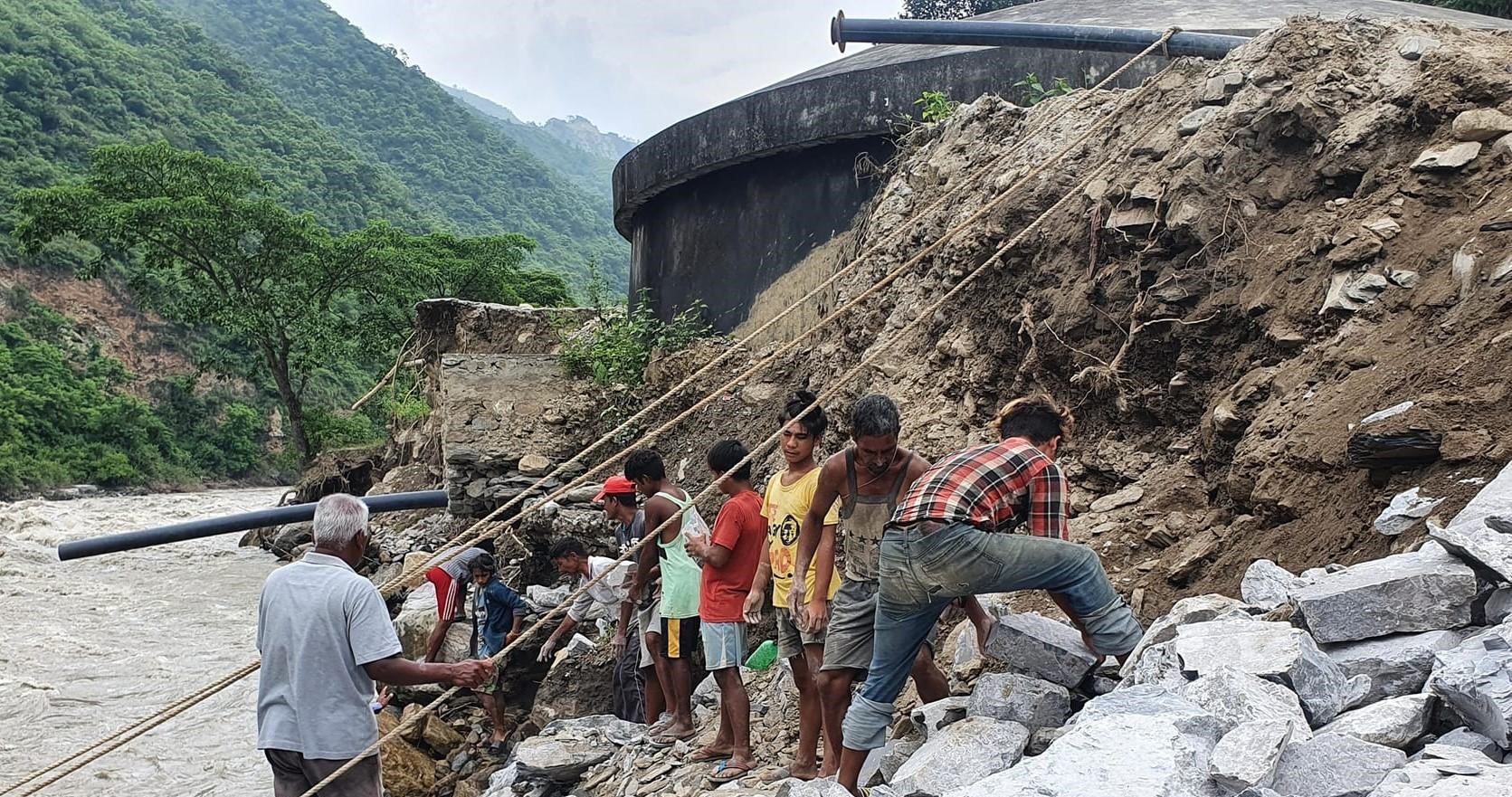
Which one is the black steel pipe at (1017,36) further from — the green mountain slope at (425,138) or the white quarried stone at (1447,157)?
the green mountain slope at (425,138)

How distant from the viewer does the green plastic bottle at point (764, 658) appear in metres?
5.99

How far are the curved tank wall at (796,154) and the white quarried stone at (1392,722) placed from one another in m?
4.90

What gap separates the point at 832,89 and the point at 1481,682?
5.72 metres

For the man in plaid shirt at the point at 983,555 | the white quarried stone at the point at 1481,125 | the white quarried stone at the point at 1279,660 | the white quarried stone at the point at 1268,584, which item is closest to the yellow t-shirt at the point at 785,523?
the man in plaid shirt at the point at 983,555

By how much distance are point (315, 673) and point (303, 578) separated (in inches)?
11.3

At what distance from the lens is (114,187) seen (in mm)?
22922

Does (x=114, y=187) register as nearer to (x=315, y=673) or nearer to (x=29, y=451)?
(x=29, y=451)

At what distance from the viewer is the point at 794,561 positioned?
4684 millimetres

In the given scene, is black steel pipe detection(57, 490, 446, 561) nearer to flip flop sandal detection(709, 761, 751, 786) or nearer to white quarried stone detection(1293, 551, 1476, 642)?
flip flop sandal detection(709, 761, 751, 786)

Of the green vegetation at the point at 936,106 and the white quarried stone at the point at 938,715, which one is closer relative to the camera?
the white quarried stone at the point at 938,715

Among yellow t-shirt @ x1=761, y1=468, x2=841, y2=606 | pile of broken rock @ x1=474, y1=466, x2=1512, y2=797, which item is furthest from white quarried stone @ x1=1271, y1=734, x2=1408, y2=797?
yellow t-shirt @ x1=761, y1=468, x2=841, y2=606

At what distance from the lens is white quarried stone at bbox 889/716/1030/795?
3.18 meters

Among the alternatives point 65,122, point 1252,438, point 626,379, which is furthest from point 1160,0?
point 65,122

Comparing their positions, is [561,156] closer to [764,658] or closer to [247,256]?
[247,256]
